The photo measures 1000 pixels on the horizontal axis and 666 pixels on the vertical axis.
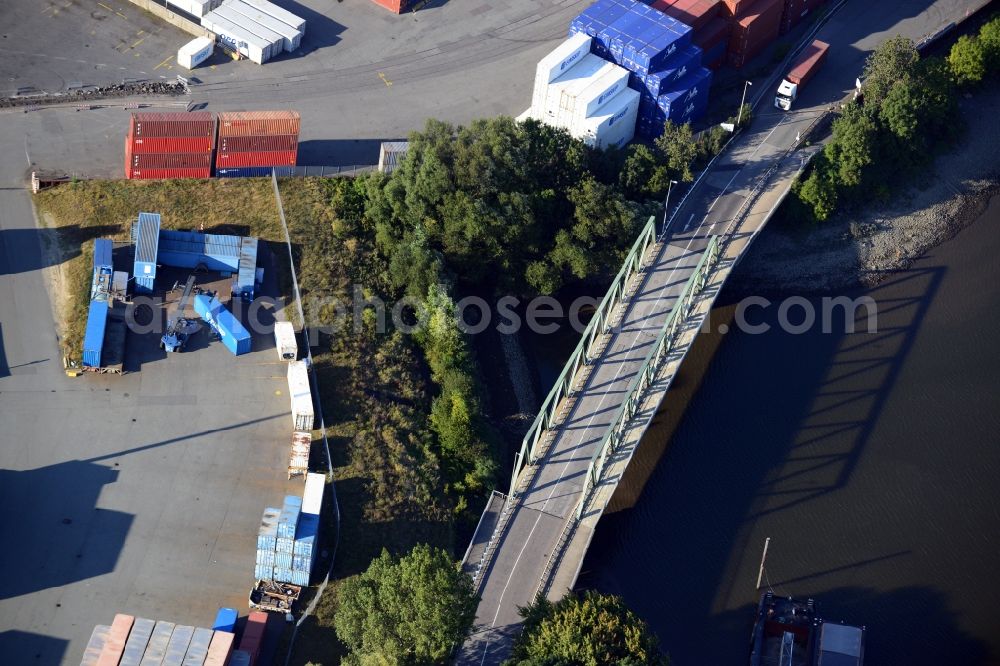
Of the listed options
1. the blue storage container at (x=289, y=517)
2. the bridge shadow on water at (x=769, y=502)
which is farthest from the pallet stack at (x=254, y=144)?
the bridge shadow on water at (x=769, y=502)

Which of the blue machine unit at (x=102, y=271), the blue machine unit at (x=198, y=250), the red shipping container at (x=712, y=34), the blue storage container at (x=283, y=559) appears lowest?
the blue storage container at (x=283, y=559)

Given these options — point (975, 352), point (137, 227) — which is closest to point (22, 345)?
point (137, 227)

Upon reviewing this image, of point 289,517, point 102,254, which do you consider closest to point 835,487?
point 289,517

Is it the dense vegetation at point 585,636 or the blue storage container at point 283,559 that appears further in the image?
the blue storage container at point 283,559

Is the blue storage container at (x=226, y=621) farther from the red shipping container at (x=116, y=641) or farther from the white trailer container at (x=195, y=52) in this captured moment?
the white trailer container at (x=195, y=52)

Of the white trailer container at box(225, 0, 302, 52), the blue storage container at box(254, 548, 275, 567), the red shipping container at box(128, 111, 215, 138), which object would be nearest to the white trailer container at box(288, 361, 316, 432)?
the blue storage container at box(254, 548, 275, 567)

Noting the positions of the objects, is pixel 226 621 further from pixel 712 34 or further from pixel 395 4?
pixel 712 34
